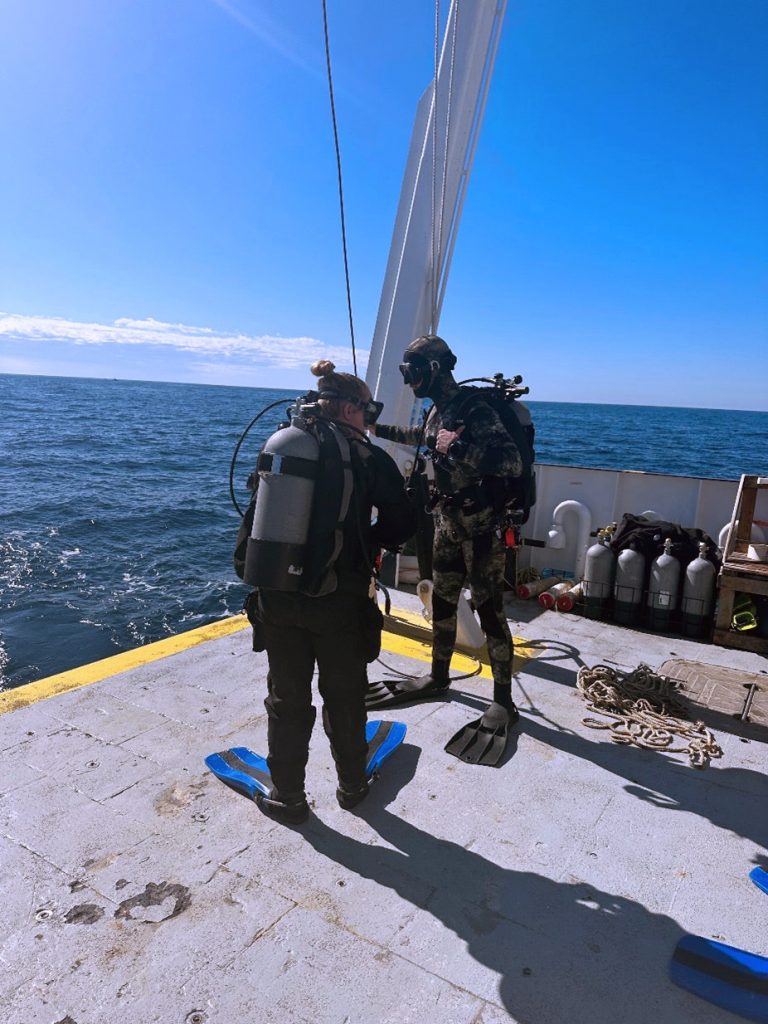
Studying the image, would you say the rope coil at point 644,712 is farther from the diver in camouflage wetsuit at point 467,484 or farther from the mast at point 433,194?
the mast at point 433,194

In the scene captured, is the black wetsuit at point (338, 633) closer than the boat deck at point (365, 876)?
No

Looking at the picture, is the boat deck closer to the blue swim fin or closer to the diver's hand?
the blue swim fin

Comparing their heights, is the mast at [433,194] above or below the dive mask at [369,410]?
above

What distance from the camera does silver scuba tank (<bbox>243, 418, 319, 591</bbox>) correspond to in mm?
2521

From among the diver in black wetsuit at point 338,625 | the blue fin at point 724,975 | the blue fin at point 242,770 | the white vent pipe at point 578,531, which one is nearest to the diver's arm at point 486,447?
the diver in black wetsuit at point 338,625

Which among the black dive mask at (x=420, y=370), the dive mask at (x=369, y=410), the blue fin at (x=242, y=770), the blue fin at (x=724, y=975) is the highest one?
the black dive mask at (x=420, y=370)

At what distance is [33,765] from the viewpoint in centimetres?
322

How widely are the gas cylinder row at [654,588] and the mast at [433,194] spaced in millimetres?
2283

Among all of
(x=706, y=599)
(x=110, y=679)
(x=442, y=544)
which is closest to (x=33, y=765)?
(x=110, y=679)

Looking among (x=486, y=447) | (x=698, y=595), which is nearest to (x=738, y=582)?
(x=698, y=595)

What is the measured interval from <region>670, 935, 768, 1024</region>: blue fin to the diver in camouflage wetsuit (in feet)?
5.19

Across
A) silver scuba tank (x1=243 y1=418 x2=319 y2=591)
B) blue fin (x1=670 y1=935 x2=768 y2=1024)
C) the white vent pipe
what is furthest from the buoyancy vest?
the white vent pipe

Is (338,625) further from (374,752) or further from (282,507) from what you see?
(374,752)

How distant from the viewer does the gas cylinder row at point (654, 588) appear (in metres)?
5.53
